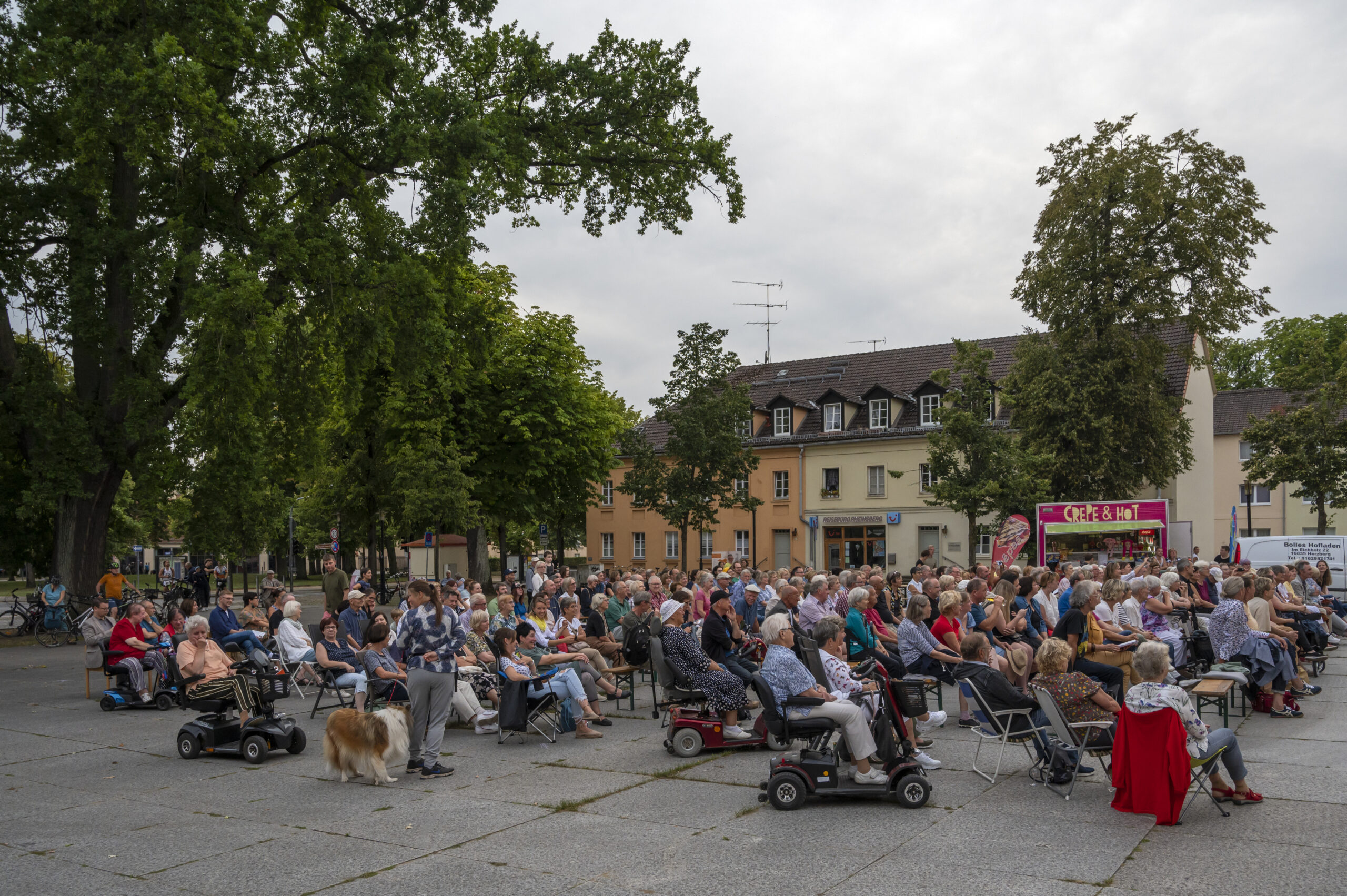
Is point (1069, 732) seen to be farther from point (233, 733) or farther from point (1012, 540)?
point (1012, 540)

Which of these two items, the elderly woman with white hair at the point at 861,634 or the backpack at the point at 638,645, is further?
the backpack at the point at 638,645

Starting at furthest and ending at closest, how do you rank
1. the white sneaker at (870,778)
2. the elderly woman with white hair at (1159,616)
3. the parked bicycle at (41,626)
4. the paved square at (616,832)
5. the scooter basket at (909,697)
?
the parked bicycle at (41,626), the elderly woman with white hair at (1159,616), the scooter basket at (909,697), the white sneaker at (870,778), the paved square at (616,832)

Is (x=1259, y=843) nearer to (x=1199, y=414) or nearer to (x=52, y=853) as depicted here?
(x=52, y=853)

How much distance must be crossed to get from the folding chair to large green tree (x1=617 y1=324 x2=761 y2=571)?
99.5 ft

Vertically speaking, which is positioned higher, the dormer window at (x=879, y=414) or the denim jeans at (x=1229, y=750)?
the dormer window at (x=879, y=414)

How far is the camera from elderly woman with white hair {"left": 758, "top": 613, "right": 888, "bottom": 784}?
25.5 ft

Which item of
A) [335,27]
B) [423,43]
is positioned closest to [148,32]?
[335,27]

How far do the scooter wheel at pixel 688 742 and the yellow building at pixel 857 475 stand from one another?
34165 mm

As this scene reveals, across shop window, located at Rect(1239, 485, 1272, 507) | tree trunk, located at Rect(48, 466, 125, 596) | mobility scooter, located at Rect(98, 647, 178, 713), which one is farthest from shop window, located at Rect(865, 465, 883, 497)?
mobility scooter, located at Rect(98, 647, 178, 713)

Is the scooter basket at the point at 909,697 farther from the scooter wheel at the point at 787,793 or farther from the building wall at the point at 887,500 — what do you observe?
the building wall at the point at 887,500

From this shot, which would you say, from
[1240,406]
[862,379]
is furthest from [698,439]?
[1240,406]

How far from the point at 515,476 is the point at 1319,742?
28392mm

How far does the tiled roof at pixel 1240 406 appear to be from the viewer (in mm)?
53969

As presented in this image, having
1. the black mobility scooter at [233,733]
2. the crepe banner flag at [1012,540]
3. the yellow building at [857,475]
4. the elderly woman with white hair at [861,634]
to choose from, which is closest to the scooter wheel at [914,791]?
the elderly woman with white hair at [861,634]
